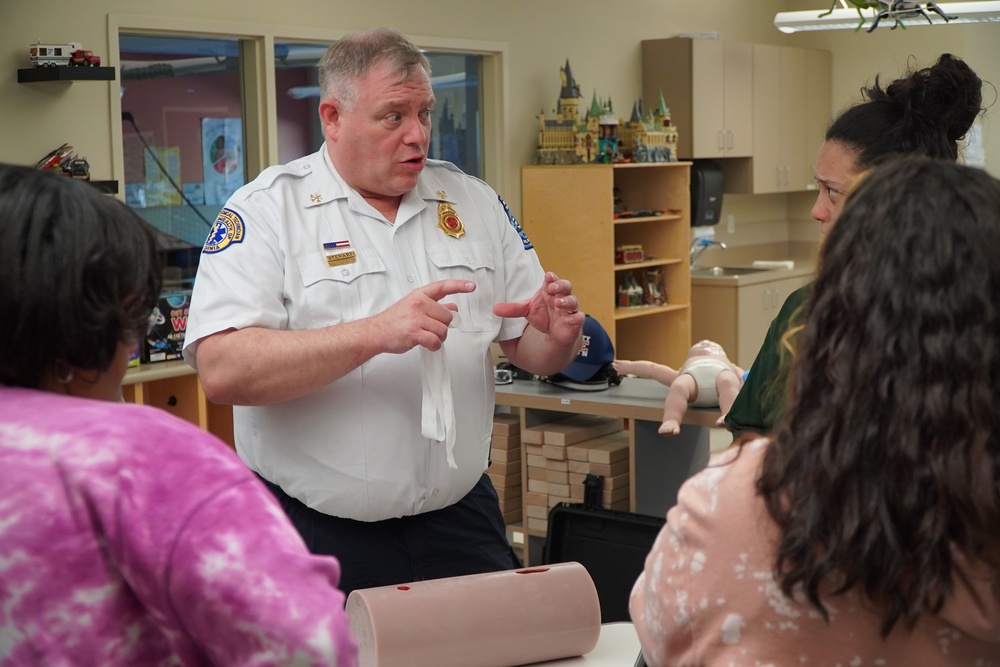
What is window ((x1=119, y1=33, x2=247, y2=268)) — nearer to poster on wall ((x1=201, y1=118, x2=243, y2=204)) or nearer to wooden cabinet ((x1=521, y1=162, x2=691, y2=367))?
poster on wall ((x1=201, y1=118, x2=243, y2=204))

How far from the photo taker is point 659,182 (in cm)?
678

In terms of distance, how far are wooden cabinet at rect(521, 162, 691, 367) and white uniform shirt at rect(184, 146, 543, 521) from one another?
398cm

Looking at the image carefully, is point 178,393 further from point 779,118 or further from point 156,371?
point 779,118

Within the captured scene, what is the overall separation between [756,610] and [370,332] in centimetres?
109

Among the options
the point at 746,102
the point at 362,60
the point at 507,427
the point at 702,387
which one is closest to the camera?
the point at 362,60

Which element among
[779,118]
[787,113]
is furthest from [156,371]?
[787,113]

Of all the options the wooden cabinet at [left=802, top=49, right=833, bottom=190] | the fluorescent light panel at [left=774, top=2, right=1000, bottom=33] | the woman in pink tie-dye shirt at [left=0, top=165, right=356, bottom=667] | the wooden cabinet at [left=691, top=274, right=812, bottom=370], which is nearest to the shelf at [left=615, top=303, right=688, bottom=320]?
the wooden cabinet at [left=691, top=274, right=812, bottom=370]

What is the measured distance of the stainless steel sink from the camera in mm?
7277

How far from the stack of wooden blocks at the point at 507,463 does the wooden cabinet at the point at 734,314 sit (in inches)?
128

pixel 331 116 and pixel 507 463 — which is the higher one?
pixel 331 116

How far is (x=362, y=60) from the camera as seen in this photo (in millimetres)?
2219

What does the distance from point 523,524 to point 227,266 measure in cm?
214

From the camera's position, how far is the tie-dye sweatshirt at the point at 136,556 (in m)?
0.85

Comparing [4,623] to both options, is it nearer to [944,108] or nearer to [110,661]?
[110,661]
